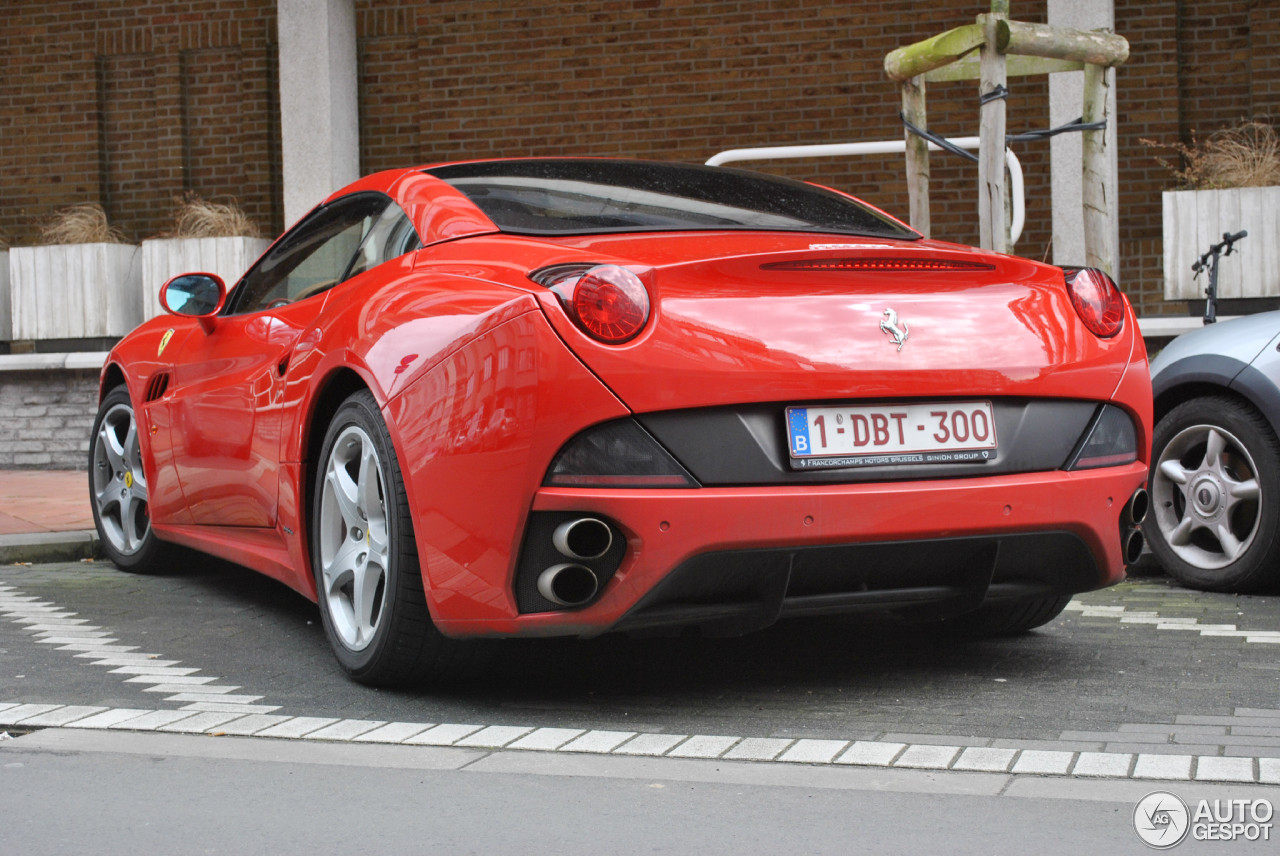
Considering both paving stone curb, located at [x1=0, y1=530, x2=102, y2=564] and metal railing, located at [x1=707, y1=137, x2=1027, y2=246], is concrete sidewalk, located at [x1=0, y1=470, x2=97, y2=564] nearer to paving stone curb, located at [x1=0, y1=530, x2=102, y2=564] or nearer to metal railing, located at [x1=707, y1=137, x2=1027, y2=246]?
paving stone curb, located at [x1=0, y1=530, x2=102, y2=564]

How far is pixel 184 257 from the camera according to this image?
1109 cm

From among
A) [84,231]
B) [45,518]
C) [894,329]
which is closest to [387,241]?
[894,329]

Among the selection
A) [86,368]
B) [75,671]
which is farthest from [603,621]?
[86,368]

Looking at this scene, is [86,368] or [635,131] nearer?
[86,368]

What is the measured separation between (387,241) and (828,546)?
64.6 inches

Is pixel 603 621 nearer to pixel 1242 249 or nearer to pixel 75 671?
pixel 75 671

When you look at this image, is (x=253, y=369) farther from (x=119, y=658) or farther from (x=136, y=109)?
(x=136, y=109)

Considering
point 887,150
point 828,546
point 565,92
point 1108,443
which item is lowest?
point 828,546

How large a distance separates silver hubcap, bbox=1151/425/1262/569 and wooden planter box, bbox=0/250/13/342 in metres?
8.96

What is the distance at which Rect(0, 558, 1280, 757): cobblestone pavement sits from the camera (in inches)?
139

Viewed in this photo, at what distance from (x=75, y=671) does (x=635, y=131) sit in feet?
30.3

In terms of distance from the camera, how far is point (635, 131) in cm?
1298

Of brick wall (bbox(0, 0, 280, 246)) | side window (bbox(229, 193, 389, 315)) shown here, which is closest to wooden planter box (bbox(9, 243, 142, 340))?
brick wall (bbox(0, 0, 280, 246))

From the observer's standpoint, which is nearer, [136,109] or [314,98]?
[314,98]
